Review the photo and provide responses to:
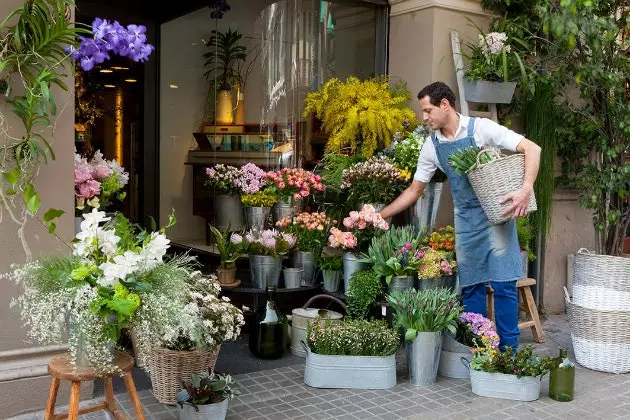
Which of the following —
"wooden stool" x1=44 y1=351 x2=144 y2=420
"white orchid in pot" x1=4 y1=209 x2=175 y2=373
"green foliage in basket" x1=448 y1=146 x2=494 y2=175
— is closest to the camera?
"white orchid in pot" x1=4 y1=209 x2=175 y2=373

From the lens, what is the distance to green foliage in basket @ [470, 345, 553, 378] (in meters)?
4.82

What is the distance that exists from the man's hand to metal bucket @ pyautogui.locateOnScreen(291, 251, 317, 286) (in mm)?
1821

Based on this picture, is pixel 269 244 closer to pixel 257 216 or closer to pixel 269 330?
pixel 257 216

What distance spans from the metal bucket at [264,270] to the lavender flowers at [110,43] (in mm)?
2202

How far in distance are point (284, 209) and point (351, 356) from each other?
179 centimetres

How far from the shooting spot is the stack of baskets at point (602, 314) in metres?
5.51

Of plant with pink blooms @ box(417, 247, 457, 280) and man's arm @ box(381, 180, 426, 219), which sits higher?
man's arm @ box(381, 180, 426, 219)

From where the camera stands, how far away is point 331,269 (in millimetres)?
5969

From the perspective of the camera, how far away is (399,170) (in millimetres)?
6004

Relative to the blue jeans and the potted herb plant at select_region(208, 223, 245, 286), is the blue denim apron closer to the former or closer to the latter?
the blue jeans

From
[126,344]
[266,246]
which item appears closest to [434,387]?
[266,246]

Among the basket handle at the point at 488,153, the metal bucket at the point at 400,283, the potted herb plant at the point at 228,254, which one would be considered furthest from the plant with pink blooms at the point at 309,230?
the basket handle at the point at 488,153

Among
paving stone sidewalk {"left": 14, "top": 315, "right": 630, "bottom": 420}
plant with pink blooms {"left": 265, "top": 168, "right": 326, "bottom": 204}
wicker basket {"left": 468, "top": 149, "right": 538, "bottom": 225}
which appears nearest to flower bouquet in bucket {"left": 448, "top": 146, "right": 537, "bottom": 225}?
wicker basket {"left": 468, "top": 149, "right": 538, "bottom": 225}

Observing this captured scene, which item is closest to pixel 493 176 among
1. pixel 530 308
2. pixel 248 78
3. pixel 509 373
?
pixel 509 373
